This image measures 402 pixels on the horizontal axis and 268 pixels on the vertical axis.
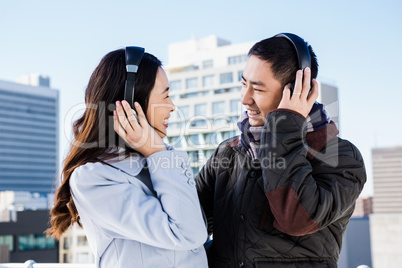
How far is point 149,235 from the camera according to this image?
1.44 metres

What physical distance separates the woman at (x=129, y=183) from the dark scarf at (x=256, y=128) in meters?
0.25

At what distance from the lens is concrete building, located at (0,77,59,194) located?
332 ft

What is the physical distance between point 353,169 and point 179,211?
1.86ft

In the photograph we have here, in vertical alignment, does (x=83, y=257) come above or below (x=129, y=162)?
below

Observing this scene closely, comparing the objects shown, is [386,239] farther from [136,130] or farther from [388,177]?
[388,177]

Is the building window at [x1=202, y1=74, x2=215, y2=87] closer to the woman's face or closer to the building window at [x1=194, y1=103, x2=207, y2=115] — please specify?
the building window at [x1=194, y1=103, x2=207, y2=115]

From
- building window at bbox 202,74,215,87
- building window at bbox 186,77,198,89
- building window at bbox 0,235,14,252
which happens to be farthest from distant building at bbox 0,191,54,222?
building window at bbox 202,74,215,87

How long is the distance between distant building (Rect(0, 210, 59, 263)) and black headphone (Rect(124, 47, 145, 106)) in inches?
1561

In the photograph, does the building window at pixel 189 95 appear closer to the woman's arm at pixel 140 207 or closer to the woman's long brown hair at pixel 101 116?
the woman's long brown hair at pixel 101 116

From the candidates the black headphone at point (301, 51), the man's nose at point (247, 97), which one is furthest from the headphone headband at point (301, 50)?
the man's nose at point (247, 97)

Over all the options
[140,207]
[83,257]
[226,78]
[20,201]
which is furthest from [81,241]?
[140,207]

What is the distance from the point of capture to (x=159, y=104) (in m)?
1.72

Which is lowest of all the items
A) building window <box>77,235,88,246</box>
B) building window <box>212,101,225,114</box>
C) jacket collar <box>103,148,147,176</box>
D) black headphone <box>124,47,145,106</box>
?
building window <box>77,235,88,246</box>

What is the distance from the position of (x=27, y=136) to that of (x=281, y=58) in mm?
111606
